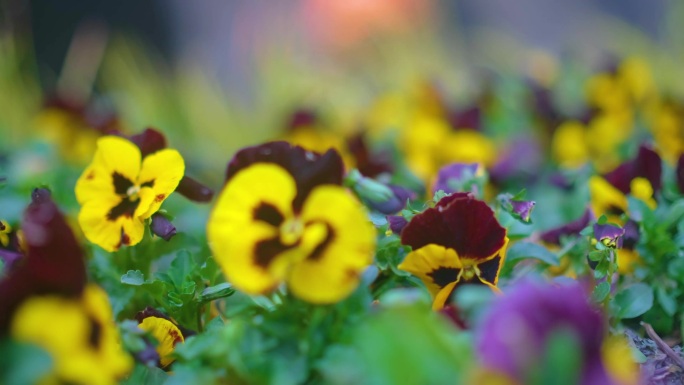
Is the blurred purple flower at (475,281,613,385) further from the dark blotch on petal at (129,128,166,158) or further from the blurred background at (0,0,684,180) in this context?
the blurred background at (0,0,684,180)

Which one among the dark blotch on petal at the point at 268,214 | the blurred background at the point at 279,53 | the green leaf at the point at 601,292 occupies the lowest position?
the blurred background at the point at 279,53

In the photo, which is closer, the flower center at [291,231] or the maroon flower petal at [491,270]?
the flower center at [291,231]

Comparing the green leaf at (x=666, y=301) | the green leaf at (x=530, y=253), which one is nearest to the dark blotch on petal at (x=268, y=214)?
the green leaf at (x=530, y=253)

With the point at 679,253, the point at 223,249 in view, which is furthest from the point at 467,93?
the point at 223,249

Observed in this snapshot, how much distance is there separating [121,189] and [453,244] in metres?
0.39

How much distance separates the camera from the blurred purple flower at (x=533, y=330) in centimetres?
53

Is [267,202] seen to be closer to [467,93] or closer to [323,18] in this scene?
[467,93]

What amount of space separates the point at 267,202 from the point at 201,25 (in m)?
3.91

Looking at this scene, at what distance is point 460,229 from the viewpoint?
2.72ft

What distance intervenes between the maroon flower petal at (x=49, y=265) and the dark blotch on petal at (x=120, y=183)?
0.27 m

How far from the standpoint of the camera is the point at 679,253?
40.0 inches

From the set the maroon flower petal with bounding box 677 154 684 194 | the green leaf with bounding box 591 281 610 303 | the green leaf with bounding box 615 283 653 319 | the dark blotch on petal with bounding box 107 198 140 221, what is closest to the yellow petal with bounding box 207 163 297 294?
the dark blotch on petal with bounding box 107 198 140 221

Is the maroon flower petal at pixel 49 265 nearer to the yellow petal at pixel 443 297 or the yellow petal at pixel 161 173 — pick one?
the yellow petal at pixel 161 173

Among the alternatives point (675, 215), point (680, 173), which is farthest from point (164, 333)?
point (680, 173)
